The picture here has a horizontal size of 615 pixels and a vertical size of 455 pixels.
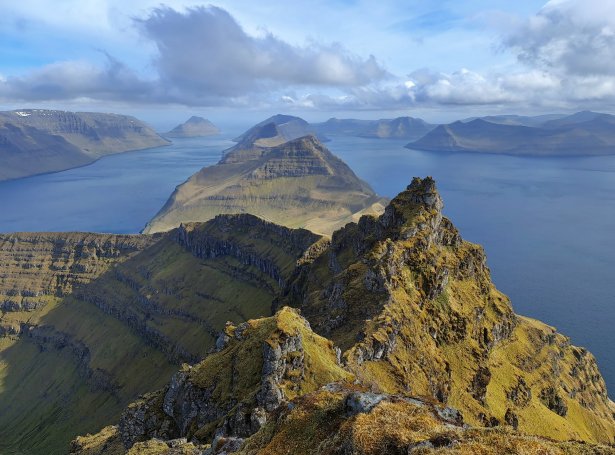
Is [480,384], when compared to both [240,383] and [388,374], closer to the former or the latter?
[388,374]

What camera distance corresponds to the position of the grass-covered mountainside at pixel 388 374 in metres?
35.0

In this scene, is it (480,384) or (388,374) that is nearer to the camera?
(388,374)

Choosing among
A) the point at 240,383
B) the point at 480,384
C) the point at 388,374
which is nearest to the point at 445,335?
the point at 480,384

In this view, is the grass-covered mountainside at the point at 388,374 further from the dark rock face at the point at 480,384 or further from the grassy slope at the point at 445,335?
the grassy slope at the point at 445,335

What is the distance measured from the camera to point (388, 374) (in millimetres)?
88938

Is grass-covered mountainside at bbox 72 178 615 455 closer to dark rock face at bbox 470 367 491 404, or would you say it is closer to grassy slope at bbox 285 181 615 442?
dark rock face at bbox 470 367 491 404

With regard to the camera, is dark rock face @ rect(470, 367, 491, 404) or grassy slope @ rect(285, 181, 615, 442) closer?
grassy slope @ rect(285, 181, 615, 442)

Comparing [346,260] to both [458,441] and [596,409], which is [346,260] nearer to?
[596,409]

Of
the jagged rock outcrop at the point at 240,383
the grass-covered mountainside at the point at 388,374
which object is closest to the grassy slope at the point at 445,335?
the grass-covered mountainside at the point at 388,374

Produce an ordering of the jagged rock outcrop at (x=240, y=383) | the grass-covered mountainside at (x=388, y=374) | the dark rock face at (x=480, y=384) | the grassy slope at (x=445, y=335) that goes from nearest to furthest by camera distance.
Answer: the grass-covered mountainside at (x=388, y=374) < the jagged rock outcrop at (x=240, y=383) < the grassy slope at (x=445, y=335) < the dark rock face at (x=480, y=384)

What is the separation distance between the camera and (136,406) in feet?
274

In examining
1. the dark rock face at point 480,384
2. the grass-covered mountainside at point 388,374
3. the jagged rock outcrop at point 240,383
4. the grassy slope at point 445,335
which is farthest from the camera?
the dark rock face at point 480,384

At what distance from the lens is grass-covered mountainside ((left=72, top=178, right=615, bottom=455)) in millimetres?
35031

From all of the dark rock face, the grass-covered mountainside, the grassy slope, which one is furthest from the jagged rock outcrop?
the dark rock face
